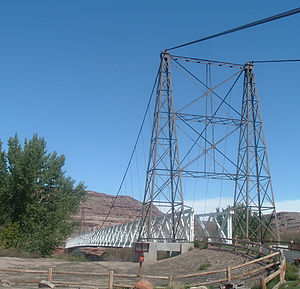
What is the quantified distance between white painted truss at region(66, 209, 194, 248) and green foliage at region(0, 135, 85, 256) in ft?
22.8

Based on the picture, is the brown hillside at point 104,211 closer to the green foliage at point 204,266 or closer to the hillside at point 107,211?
the hillside at point 107,211

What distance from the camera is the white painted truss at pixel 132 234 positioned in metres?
29.0

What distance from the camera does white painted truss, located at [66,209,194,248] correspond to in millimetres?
28984

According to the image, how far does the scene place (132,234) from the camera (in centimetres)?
4081

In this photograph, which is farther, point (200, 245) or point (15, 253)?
point (15, 253)

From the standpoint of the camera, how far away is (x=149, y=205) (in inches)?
1096

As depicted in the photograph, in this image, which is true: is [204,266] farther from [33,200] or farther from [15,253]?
[33,200]

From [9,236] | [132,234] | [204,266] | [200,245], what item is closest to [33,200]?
[9,236]

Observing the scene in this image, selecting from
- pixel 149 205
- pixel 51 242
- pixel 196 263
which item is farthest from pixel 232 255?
pixel 51 242

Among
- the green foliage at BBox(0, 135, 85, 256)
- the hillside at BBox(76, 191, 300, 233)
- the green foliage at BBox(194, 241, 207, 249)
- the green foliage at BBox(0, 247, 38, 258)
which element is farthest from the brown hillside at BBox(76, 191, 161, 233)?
the green foliage at BBox(194, 241, 207, 249)

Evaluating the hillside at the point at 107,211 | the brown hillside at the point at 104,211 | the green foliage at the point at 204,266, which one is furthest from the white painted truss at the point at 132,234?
the brown hillside at the point at 104,211

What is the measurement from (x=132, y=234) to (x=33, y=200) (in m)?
11.8

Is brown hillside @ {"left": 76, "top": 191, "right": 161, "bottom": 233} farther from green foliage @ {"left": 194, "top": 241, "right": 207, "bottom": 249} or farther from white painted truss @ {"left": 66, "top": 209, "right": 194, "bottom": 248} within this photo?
green foliage @ {"left": 194, "top": 241, "right": 207, "bottom": 249}

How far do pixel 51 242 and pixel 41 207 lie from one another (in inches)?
121
